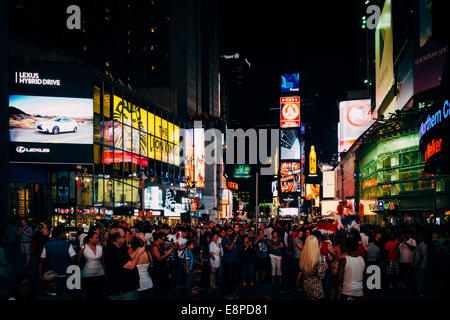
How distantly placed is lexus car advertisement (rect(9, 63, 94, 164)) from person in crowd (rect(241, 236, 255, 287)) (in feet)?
94.1

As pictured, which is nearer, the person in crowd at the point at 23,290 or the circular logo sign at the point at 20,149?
the person in crowd at the point at 23,290

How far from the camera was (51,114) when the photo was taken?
41719 mm

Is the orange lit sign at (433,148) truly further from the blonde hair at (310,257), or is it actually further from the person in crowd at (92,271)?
the person in crowd at (92,271)

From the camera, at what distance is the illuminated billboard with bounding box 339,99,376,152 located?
Result: 7184 centimetres

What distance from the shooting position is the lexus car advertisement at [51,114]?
40.2m

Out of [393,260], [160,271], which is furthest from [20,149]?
[160,271]

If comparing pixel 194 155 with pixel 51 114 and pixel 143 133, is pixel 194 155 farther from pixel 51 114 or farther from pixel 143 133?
pixel 51 114

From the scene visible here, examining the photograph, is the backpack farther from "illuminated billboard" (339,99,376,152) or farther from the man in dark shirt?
"illuminated billboard" (339,99,376,152)

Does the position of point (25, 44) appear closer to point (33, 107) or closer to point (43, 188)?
point (33, 107)

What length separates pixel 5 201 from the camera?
35.3 meters

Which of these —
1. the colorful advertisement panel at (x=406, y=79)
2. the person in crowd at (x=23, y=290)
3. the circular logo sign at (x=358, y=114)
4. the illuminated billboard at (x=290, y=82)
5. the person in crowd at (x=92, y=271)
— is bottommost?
the person in crowd at (x=92, y=271)

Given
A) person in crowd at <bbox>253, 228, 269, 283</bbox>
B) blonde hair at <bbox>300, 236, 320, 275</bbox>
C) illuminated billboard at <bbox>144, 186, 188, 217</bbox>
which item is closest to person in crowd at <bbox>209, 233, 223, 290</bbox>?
person in crowd at <bbox>253, 228, 269, 283</bbox>

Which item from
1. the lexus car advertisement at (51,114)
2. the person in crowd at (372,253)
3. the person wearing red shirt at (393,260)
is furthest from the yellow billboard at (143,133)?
the person wearing red shirt at (393,260)

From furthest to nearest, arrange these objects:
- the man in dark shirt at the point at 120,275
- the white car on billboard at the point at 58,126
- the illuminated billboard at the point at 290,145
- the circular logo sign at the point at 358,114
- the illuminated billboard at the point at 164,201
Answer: the illuminated billboard at the point at 290,145, the circular logo sign at the point at 358,114, the illuminated billboard at the point at 164,201, the white car on billboard at the point at 58,126, the man in dark shirt at the point at 120,275
